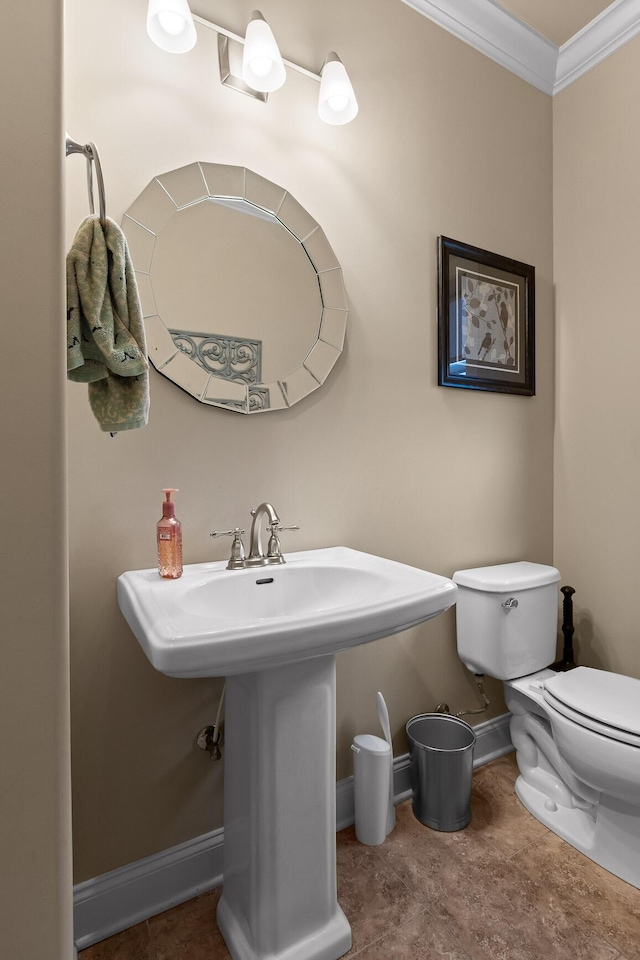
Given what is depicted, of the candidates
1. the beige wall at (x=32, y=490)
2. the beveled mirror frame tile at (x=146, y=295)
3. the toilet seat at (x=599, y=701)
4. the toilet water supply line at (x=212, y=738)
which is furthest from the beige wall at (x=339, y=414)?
the beige wall at (x=32, y=490)

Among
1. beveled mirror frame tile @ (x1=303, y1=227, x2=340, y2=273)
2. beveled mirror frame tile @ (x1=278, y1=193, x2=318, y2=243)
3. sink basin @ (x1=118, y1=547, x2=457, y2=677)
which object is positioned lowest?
sink basin @ (x1=118, y1=547, x2=457, y2=677)

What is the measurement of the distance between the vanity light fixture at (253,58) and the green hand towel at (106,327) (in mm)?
728

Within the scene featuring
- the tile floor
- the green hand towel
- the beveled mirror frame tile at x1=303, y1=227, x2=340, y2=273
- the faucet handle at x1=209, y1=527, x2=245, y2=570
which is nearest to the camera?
the green hand towel

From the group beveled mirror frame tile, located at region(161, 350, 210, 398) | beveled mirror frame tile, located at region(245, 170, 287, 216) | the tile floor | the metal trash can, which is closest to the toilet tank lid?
the metal trash can

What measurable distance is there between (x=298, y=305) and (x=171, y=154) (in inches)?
18.8

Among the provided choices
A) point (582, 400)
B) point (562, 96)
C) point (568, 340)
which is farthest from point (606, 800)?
point (562, 96)

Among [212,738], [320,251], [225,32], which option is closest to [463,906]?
[212,738]

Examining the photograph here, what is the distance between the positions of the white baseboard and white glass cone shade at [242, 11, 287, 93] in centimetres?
195

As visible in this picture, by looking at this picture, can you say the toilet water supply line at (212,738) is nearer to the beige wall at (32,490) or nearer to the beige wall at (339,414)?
the beige wall at (339,414)

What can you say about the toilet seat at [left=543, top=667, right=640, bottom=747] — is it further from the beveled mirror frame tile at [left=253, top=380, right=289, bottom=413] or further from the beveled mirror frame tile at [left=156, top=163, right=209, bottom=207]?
the beveled mirror frame tile at [left=156, top=163, right=209, bottom=207]

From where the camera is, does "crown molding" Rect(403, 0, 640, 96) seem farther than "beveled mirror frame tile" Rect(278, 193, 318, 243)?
Yes

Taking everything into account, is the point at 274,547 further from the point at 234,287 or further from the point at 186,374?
the point at 234,287

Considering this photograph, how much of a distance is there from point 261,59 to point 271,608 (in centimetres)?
137

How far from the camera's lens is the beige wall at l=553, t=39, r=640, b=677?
1.82 meters
